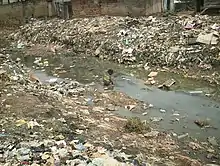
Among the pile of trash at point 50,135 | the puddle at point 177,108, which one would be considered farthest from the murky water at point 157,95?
the pile of trash at point 50,135

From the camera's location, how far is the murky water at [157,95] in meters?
7.08

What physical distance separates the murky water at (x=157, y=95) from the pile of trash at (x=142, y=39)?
2.52 ft

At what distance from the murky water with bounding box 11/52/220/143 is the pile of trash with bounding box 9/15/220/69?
767 millimetres

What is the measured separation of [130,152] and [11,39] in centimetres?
1151

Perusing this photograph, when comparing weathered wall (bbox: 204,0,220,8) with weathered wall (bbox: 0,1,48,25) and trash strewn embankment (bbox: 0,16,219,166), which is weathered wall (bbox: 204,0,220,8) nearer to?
trash strewn embankment (bbox: 0,16,219,166)

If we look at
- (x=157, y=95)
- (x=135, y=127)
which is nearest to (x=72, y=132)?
(x=135, y=127)

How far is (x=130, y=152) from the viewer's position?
5418 mm

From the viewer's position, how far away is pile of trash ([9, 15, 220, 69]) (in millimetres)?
10727

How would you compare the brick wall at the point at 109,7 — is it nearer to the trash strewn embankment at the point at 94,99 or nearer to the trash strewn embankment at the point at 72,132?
the trash strewn embankment at the point at 94,99

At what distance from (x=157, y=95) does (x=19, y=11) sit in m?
10.6

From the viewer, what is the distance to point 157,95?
28.3 feet

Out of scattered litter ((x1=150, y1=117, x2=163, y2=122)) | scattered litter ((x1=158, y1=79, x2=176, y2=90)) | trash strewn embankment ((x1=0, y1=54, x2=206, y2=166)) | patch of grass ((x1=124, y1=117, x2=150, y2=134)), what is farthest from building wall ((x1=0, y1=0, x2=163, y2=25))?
patch of grass ((x1=124, y1=117, x2=150, y2=134))

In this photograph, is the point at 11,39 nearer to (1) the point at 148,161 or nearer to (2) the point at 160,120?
(2) the point at 160,120

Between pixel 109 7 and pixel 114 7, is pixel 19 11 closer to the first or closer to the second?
pixel 109 7
